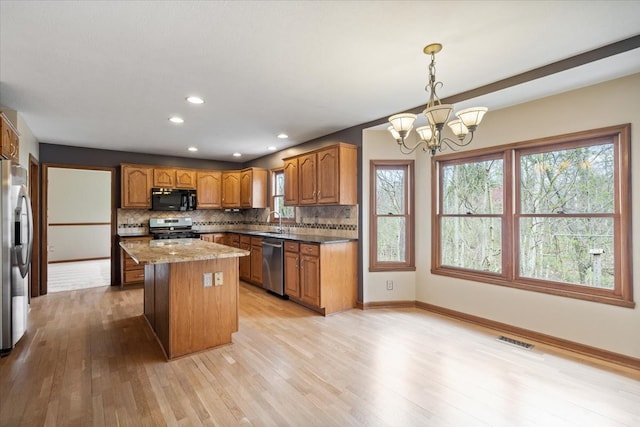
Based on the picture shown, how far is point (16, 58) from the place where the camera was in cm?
238

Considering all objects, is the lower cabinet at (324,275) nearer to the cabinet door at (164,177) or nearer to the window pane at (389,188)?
the window pane at (389,188)

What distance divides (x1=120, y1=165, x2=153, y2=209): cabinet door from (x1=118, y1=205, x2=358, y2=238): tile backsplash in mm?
333

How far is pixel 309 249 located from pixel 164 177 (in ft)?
11.8

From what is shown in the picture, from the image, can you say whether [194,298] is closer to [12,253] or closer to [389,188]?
[12,253]

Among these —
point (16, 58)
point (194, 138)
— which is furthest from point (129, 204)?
point (16, 58)

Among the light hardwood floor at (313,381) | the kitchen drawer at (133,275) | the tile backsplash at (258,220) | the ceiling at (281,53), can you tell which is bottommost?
the light hardwood floor at (313,381)

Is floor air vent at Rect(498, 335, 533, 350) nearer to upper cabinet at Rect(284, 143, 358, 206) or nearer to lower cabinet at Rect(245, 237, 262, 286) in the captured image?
upper cabinet at Rect(284, 143, 358, 206)

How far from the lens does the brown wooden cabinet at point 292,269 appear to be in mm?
4320

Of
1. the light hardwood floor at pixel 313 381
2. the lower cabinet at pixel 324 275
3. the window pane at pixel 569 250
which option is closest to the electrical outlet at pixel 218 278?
the light hardwood floor at pixel 313 381

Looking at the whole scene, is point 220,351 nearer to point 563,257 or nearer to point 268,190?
point 563,257

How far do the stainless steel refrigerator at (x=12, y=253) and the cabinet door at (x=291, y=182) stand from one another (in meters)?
3.17

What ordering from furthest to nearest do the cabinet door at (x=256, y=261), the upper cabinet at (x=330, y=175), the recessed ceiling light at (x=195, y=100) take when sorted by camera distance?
the cabinet door at (x=256, y=261)
the upper cabinet at (x=330, y=175)
the recessed ceiling light at (x=195, y=100)

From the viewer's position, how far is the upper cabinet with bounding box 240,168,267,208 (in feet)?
20.3

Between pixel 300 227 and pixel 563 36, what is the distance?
13.6 feet
